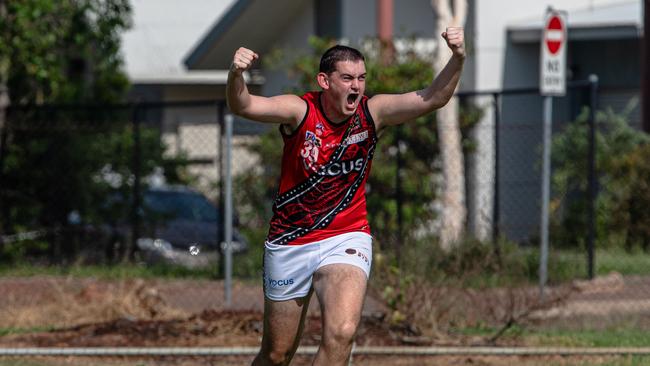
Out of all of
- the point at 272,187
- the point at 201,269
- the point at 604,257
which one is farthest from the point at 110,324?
the point at 604,257

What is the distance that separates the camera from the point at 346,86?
6.46 meters

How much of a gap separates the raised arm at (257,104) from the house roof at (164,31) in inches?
1098

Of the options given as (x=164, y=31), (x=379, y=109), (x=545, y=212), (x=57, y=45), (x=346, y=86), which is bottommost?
(x=545, y=212)

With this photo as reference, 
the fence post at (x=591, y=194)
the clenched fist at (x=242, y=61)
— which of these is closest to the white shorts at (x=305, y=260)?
the clenched fist at (x=242, y=61)

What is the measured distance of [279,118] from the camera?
6.50 meters

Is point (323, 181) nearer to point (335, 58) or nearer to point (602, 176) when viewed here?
point (335, 58)

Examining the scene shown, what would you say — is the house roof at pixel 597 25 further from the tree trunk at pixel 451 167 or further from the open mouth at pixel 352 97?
the open mouth at pixel 352 97

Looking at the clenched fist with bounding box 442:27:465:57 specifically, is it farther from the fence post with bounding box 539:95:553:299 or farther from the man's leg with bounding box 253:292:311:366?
the fence post with bounding box 539:95:553:299

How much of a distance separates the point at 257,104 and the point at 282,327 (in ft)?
3.92

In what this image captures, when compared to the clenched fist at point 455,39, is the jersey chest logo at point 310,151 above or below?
below

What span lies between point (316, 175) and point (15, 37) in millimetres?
9865

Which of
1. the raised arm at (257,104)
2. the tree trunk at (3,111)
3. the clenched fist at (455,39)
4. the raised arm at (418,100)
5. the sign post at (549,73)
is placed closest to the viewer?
the raised arm at (257,104)

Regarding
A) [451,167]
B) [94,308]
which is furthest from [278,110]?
[451,167]

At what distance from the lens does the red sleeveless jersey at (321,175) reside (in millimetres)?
6516
